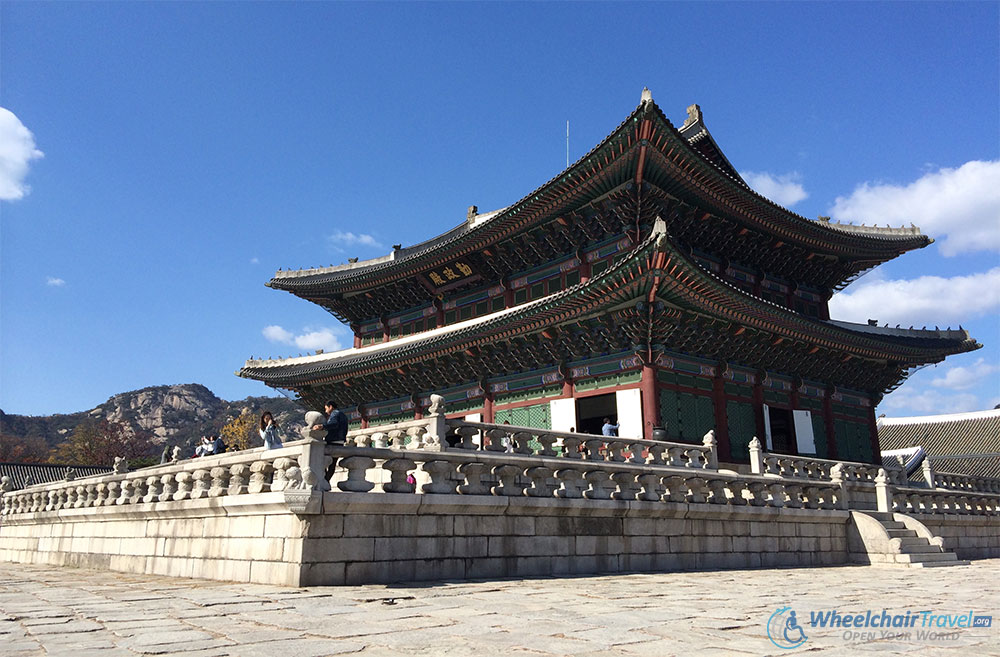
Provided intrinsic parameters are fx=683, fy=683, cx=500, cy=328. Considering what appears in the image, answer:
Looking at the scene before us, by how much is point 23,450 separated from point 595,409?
77374 mm

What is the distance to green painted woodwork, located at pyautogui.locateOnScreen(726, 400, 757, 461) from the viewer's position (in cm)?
2186

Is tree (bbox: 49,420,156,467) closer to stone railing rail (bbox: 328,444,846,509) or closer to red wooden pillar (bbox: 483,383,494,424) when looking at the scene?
red wooden pillar (bbox: 483,383,494,424)

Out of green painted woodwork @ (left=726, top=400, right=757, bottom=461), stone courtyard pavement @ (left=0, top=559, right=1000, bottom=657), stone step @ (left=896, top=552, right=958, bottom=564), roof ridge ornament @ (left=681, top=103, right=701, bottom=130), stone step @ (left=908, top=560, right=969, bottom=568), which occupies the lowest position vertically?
stone courtyard pavement @ (left=0, top=559, right=1000, bottom=657)

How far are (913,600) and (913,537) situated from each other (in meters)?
9.93

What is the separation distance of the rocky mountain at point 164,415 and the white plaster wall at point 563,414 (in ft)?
281

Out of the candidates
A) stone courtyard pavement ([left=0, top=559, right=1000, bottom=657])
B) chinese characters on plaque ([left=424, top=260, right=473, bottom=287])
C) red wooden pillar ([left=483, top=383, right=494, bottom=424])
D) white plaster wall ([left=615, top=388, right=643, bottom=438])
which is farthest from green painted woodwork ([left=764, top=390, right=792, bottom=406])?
stone courtyard pavement ([left=0, top=559, right=1000, bottom=657])

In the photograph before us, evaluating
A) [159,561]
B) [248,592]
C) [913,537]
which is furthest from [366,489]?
[913,537]

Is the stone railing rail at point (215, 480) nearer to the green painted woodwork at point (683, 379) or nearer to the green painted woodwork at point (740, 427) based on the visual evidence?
the green painted woodwork at point (683, 379)

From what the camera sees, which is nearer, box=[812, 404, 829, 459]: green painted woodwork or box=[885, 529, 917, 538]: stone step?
box=[885, 529, 917, 538]: stone step

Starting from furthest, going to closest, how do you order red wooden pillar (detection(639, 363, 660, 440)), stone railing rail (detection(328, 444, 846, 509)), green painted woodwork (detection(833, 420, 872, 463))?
green painted woodwork (detection(833, 420, 872, 463)) → red wooden pillar (detection(639, 363, 660, 440)) → stone railing rail (detection(328, 444, 846, 509))

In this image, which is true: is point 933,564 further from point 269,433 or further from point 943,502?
point 269,433

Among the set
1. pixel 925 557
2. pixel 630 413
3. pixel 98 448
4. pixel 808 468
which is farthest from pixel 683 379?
pixel 98 448

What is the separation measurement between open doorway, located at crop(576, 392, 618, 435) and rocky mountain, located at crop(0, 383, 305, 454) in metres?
86.1

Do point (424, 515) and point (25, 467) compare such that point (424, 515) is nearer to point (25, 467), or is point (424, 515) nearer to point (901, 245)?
point (901, 245)
